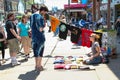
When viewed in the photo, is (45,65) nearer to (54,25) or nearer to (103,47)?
(103,47)

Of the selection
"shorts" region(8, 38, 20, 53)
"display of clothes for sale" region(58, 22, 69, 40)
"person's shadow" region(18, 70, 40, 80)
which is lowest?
"person's shadow" region(18, 70, 40, 80)

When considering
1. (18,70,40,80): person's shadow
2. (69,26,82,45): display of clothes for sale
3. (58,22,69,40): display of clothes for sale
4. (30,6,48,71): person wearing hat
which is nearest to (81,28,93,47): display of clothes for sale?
(69,26,82,45): display of clothes for sale

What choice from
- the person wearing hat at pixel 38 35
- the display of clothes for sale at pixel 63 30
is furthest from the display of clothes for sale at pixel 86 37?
the person wearing hat at pixel 38 35

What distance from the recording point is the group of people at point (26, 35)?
951 cm

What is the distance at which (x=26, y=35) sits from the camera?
39.4 ft

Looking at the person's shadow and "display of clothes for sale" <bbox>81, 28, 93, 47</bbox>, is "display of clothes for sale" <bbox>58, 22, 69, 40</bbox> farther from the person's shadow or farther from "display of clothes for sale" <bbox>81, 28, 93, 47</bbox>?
the person's shadow

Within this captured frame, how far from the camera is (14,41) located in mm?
10789

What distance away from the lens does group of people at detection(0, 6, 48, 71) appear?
9508 mm

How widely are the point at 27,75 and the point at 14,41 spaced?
2.01m

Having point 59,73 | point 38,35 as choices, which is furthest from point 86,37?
point 59,73

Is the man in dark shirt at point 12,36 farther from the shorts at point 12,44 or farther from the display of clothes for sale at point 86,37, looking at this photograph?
the display of clothes for sale at point 86,37

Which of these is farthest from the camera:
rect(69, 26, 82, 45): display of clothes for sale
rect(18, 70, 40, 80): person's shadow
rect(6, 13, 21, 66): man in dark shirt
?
rect(69, 26, 82, 45): display of clothes for sale

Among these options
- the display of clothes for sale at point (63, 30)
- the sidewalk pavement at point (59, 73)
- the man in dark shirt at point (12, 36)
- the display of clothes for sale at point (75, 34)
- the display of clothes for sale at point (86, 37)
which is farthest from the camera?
the display of clothes for sale at point (63, 30)

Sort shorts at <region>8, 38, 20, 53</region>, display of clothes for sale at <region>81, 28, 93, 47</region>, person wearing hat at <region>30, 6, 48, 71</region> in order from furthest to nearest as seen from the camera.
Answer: display of clothes for sale at <region>81, 28, 93, 47</region> < shorts at <region>8, 38, 20, 53</region> < person wearing hat at <region>30, 6, 48, 71</region>
